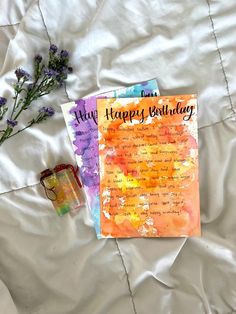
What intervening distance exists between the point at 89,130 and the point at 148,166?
0.47 ft

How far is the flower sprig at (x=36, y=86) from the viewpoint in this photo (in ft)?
3.24

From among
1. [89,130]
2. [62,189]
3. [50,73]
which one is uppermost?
[50,73]

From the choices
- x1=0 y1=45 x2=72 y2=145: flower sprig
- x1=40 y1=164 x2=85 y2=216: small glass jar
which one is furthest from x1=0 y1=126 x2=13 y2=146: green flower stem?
x1=40 y1=164 x2=85 y2=216: small glass jar

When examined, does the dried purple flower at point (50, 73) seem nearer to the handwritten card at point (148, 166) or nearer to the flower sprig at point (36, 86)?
the flower sprig at point (36, 86)

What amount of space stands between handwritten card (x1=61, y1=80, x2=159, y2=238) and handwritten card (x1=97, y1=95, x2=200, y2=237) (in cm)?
1

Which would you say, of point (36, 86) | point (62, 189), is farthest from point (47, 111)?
point (62, 189)

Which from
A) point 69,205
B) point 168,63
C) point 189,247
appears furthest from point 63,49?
point 189,247

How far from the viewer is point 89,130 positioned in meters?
Answer: 1.01

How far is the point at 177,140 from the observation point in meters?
1.00

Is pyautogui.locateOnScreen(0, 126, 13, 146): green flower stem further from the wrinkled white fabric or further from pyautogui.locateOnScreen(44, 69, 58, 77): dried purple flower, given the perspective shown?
pyautogui.locateOnScreen(44, 69, 58, 77): dried purple flower

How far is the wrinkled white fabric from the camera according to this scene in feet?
3.14

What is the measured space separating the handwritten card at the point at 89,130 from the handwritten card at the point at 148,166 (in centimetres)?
1

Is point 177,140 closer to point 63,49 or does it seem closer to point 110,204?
point 110,204

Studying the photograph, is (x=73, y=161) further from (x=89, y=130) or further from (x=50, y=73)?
(x=50, y=73)
